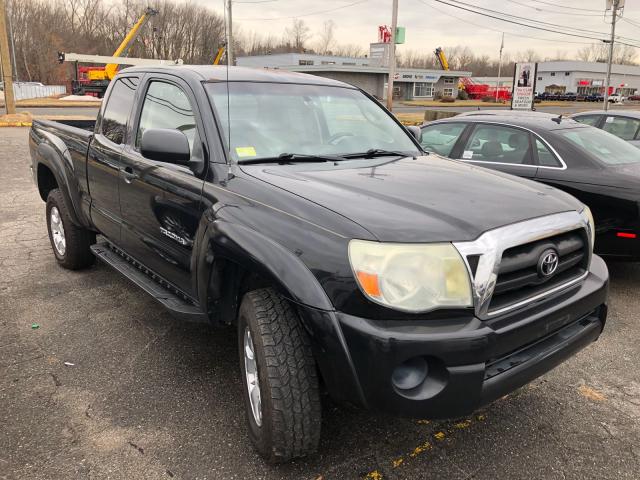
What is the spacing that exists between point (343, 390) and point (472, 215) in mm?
915

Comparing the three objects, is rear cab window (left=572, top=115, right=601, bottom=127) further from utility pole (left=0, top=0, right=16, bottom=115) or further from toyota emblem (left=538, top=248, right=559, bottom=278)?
utility pole (left=0, top=0, right=16, bottom=115)

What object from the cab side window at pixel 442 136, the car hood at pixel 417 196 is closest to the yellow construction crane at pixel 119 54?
the cab side window at pixel 442 136

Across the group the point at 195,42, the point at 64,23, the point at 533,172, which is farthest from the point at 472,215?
the point at 195,42

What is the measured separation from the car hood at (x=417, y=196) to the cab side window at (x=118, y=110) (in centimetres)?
161

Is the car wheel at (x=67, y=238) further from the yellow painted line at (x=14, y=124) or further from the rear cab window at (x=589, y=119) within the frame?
the yellow painted line at (x=14, y=124)

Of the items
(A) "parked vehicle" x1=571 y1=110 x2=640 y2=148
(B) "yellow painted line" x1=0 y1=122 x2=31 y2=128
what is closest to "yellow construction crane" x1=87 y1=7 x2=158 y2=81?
(B) "yellow painted line" x1=0 y1=122 x2=31 y2=128

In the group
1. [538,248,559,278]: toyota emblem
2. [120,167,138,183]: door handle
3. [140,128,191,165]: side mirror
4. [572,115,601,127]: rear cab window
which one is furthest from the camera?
[572,115,601,127]: rear cab window

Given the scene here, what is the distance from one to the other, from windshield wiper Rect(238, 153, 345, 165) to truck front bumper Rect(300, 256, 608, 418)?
1107mm

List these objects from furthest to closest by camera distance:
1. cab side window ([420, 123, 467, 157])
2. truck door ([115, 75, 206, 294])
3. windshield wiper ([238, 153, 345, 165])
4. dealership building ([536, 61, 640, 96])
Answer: dealership building ([536, 61, 640, 96]) → cab side window ([420, 123, 467, 157]) → truck door ([115, 75, 206, 294]) → windshield wiper ([238, 153, 345, 165])

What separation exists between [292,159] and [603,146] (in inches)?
158

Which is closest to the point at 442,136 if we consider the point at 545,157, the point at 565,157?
the point at 545,157

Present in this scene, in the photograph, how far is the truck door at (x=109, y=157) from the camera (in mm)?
3947

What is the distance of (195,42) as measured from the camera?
90.6 metres

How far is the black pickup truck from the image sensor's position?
6.86 feet
